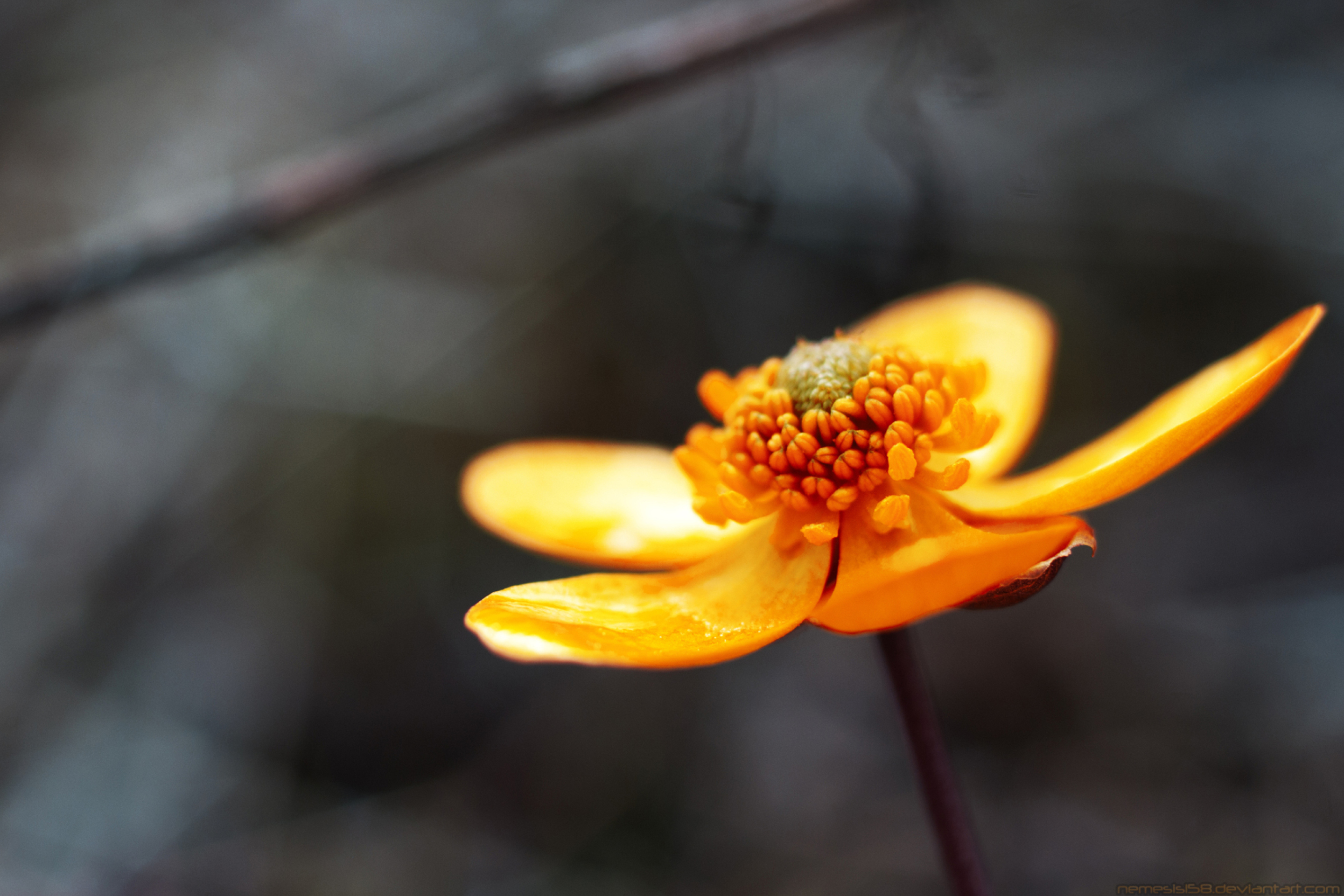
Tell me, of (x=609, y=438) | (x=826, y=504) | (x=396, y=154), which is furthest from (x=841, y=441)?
(x=609, y=438)

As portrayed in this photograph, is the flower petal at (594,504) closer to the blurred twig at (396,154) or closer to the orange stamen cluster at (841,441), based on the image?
the orange stamen cluster at (841,441)

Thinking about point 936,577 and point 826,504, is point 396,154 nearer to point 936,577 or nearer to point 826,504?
point 826,504

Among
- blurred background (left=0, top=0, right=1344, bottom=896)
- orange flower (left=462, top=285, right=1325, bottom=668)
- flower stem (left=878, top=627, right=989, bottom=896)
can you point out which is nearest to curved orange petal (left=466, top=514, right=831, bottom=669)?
orange flower (left=462, top=285, right=1325, bottom=668)

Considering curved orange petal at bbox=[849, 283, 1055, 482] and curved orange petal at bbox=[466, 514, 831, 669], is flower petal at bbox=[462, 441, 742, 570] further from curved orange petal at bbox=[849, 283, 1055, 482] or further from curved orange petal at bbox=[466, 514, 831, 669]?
curved orange petal at bbox=[849, 283, 1055, 482]

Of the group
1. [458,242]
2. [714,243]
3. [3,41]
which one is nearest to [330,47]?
[458,242]

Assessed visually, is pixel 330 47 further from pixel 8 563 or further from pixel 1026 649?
pixel 1026 649
